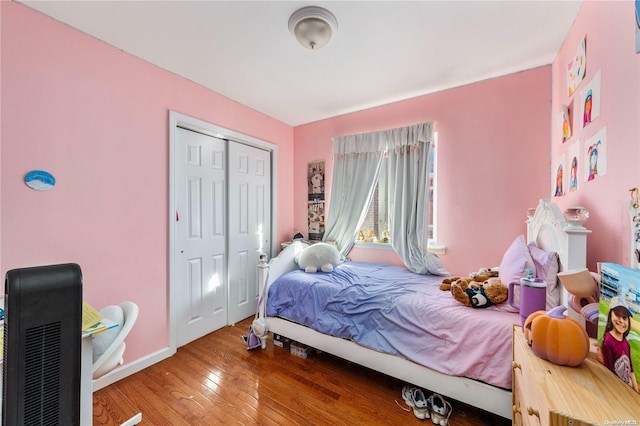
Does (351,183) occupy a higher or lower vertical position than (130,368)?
higher

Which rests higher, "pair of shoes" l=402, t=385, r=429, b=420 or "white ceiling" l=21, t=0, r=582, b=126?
"white ceiling" l=21, t=0, r=582, b=126

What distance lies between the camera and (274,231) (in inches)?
134

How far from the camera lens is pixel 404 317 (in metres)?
1.74

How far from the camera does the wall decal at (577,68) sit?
1.47 metres

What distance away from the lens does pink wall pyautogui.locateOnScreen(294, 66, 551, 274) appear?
2.22 meters

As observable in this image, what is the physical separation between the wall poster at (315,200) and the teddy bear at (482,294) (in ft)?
6.49

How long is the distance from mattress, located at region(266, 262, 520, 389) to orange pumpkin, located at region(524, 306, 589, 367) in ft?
1.69

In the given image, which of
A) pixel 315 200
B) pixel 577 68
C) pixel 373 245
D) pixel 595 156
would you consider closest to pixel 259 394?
pixel 373 245

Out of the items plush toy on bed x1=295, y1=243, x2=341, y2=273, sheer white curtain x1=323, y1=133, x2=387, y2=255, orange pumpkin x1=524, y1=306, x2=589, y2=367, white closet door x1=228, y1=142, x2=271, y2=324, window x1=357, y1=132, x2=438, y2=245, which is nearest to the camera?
orange pumpkin x1=524, y1=306, x2=589, y2=367

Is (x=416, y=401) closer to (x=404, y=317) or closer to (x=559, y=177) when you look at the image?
(x=404, y=317)

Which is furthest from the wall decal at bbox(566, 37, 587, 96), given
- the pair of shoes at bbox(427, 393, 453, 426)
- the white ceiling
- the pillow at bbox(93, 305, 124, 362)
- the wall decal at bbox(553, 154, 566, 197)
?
the pillow at bbox(93, 305, 124, 362)

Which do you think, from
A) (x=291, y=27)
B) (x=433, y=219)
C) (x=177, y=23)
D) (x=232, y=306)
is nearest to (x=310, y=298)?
(x=232, y=306)

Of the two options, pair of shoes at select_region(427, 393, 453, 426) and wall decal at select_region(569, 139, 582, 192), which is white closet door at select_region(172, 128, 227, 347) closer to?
pair of shoes at select_region(427, 393, 453, 426)

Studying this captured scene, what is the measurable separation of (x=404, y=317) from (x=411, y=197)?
4.53ft
